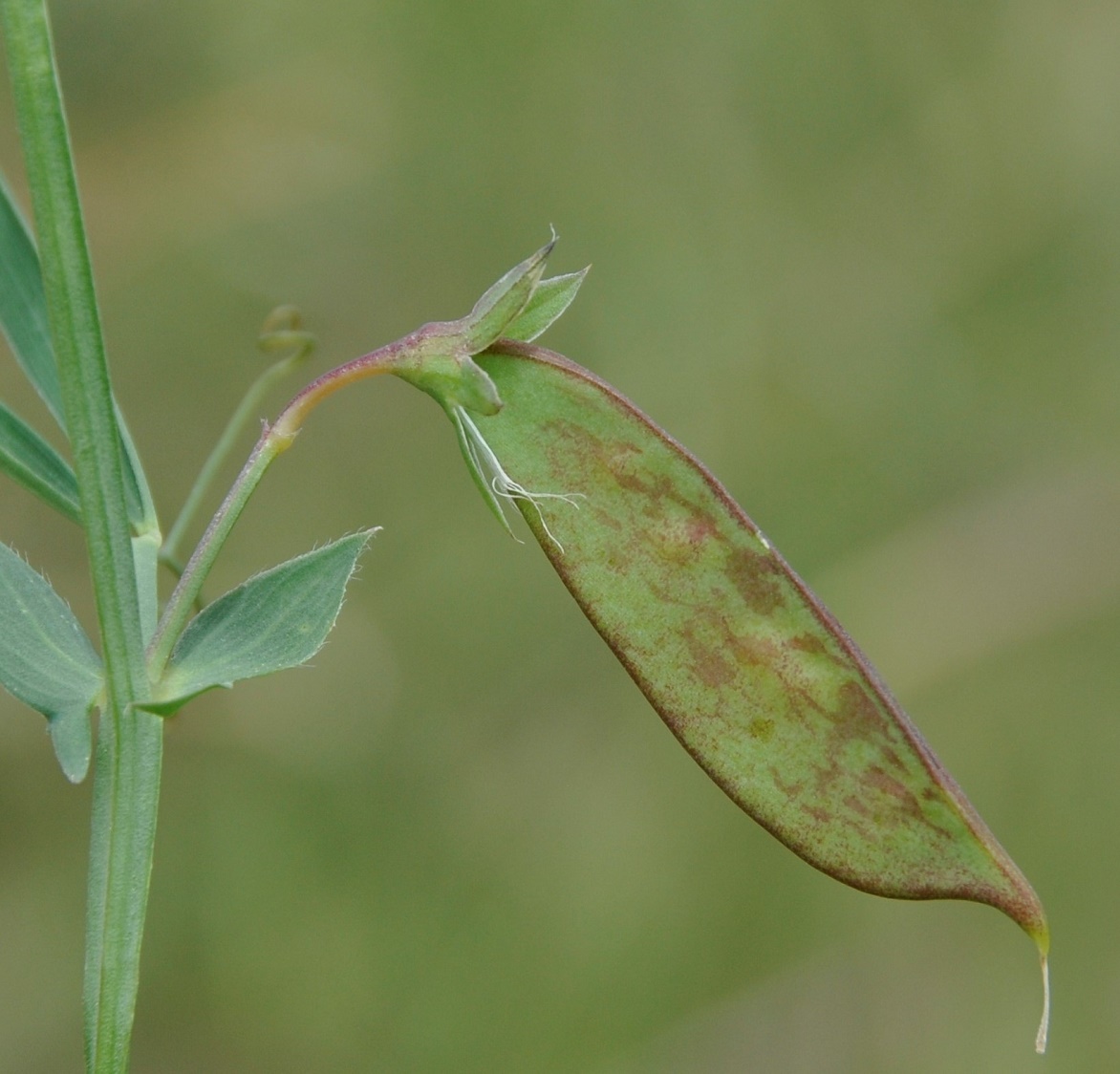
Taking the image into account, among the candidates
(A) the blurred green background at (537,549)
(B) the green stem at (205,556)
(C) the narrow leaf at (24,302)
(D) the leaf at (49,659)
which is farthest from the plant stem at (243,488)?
(A) the blurred green background at (537,549)

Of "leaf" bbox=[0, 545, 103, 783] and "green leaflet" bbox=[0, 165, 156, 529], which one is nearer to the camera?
"leaf" bbox=[0, 545, 103, 783]

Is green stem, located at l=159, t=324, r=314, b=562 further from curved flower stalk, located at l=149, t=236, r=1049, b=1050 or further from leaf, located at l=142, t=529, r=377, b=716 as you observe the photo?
curved flower stalk, located at l=149, t=236, r=1049, b=1050

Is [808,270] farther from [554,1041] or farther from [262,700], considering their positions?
[554,1041]

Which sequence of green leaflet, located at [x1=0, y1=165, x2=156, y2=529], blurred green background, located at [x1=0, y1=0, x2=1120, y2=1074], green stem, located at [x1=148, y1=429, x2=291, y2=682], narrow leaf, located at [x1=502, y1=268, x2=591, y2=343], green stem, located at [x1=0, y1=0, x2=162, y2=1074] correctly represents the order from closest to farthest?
green stem, located at [x1=0, y1=0, x2=162, y2=1074]
green stem, located at [x1=148, y1=429, x2=291, y2=682]
narrow leaf, located at [x1=502, y1=268, x2=591, y2=343]
green leaflet, located at [x1=0, y1=165, x2=156, y2=529]
blurred green background, located at [x1=0, y1=0, x2=1120, y2=1074]

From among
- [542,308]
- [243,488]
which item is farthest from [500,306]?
[243,488]

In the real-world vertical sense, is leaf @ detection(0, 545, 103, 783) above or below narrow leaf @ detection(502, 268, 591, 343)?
below

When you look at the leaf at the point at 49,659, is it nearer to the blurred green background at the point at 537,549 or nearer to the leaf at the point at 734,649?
the leaf at the point at 734,649

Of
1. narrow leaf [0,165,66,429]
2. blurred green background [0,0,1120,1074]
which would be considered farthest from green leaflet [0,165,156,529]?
blurred green background [0,0,1120,1074]

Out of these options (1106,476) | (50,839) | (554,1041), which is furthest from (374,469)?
(1106,476)
